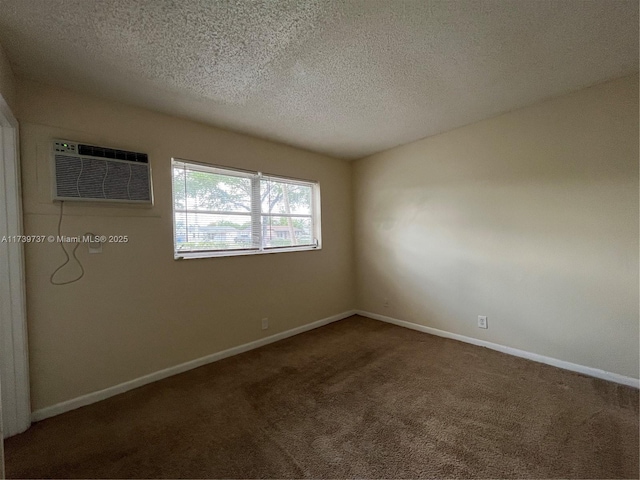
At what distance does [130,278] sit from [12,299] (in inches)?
25.4

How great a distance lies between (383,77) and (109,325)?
9.33 feet

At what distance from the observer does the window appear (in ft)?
8.48

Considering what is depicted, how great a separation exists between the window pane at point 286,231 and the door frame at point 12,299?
1923mm

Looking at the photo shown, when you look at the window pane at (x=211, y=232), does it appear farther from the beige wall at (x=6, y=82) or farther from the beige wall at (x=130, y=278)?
the beige wall at (x=6, y=82)

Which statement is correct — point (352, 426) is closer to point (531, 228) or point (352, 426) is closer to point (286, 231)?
point (286, 231)

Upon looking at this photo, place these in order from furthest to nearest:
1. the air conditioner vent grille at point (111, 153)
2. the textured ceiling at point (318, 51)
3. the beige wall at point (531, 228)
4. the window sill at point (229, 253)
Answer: the window sill at point (229, 253), the beige wall at point (531, 228), the air conditioner vent grille at point (111, 153), the textured ceiling at point (318, 51)

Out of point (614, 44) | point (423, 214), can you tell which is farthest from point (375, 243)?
point (614, 44)

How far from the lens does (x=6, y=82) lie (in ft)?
5.32

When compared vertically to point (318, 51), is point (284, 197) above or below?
below

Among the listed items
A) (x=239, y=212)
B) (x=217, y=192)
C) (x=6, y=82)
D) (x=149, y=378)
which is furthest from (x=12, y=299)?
(x=239, y=212)

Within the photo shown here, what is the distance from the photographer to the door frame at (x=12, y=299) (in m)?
1.69

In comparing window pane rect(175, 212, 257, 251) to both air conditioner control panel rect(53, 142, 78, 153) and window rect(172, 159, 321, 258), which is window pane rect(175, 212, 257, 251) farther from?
air conditioner control panel rect(53, 142, 78, 153)

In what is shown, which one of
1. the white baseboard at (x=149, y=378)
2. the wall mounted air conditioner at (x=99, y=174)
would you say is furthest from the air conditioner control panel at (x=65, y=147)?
the white baseboard at (x=149, y=378)

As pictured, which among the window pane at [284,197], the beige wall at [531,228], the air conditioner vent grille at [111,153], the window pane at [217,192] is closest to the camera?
the air conditioner vent grille at [111,153]
